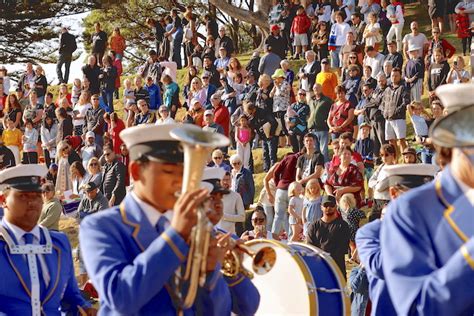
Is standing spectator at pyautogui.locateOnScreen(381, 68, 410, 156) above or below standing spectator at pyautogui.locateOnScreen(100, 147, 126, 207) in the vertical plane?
above

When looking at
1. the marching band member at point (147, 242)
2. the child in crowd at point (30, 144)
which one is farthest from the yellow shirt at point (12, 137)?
the marching band member at point (147, 242)

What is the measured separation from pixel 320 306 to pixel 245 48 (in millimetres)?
39852

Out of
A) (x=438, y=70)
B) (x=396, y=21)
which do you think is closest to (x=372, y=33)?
(x=396, y=21)

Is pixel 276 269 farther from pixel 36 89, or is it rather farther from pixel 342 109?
pixel 36 89

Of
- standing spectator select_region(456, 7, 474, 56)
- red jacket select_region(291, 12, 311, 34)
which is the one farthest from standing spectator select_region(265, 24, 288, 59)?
standing spectator select_region(456, 7, 474, 56)

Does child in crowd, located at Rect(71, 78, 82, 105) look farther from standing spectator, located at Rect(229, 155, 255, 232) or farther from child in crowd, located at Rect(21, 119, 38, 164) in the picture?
standing spectator, located at Rect(229, 155, 255, 232)

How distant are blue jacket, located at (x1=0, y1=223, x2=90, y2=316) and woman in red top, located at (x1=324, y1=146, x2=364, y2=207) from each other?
9.07 m

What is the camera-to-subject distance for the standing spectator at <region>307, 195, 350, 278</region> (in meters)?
13.3

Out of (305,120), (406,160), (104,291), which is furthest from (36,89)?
(104,291)

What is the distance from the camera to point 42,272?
7.41 meters

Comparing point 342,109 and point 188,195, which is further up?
point 188,195

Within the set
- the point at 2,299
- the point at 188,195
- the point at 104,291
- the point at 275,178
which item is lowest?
the point at 275,178

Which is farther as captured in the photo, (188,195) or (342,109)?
(342,109)

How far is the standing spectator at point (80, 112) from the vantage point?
85.4 feet
